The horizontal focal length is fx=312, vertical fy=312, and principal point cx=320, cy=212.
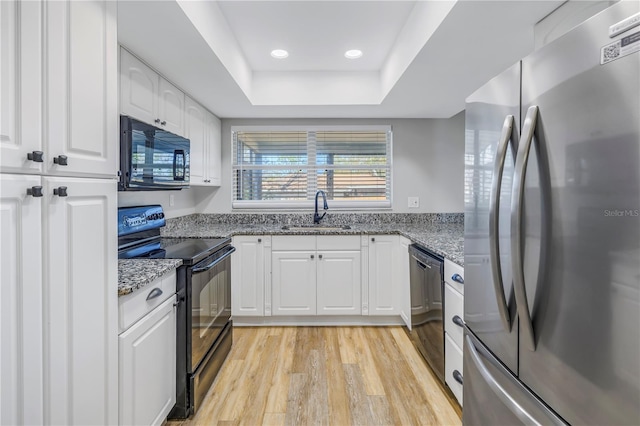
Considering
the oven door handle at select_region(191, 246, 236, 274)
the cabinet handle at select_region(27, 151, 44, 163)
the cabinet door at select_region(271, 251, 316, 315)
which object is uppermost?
the cabinet handle at select_region(27, 151, 44, 163)

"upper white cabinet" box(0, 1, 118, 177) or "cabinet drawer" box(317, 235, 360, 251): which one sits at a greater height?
"upper white cabinet" box(0, 1, 118, 177)

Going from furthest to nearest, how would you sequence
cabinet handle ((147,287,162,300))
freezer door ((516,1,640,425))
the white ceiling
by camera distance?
the white ceiling, cabinet handle ((147,287,162,300)), freezer door ((516,1,640,425))

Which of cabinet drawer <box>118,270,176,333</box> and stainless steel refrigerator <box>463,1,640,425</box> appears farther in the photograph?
cabinet drawer <box>118,270,176,333</box>

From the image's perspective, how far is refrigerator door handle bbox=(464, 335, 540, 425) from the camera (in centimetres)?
91

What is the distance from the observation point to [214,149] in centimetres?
323

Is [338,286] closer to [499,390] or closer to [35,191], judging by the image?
[499,390]

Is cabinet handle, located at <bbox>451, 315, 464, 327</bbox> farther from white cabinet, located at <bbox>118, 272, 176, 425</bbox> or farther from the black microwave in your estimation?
the black microwave

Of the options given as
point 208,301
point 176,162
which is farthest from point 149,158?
point 208,301

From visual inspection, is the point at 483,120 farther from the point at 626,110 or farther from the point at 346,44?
the point at 346,44

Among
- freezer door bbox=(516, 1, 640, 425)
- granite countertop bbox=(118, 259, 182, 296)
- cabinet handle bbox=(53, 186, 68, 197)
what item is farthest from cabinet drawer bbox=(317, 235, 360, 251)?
cabinet handle bbox=(53, 186, 68, 197)

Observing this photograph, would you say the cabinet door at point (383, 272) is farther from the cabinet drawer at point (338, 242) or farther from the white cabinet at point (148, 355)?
the white cabinet at point (148, 355)

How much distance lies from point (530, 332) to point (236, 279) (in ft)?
8.21

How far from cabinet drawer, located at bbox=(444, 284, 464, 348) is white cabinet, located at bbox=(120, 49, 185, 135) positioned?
2126 mm

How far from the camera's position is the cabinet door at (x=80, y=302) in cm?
89
